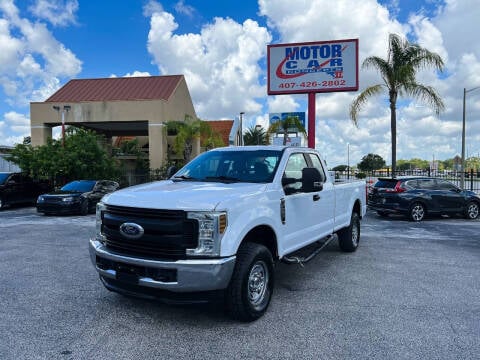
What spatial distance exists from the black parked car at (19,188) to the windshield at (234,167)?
14.0 metres

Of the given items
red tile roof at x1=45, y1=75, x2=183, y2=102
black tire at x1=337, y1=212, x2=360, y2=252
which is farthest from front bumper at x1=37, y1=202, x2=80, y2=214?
red tile roof at x1=45, y1=75, x2=183, y2=102

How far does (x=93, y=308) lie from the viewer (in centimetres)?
465

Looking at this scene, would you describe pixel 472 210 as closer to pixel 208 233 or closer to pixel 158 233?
pixel 208 233

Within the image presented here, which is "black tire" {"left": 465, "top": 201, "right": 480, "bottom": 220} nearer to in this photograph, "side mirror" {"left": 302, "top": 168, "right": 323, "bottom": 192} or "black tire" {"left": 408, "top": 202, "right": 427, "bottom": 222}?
"black tire" {"left": 408, "top": 202, "right": 427, "bottom": 222}

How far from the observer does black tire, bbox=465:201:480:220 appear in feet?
43.8

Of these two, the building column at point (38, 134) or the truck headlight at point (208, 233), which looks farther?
the building column at point (38, 134)

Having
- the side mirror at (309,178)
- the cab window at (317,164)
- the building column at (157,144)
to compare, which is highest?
the building column at (157,144)

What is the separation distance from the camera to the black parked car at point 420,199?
12.5m

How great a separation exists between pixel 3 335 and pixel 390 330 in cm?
393

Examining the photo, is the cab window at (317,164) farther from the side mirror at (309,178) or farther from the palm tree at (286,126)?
the palm tree at (286,126)

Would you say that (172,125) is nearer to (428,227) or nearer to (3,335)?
(428,227)

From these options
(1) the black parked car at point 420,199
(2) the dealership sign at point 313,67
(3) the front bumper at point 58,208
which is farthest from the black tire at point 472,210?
(3) the front bumper at point 58,208

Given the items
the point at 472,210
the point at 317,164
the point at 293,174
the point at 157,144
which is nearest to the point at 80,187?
the point at 157,144

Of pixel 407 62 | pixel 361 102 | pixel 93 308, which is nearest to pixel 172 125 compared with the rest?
pixel 361 102
